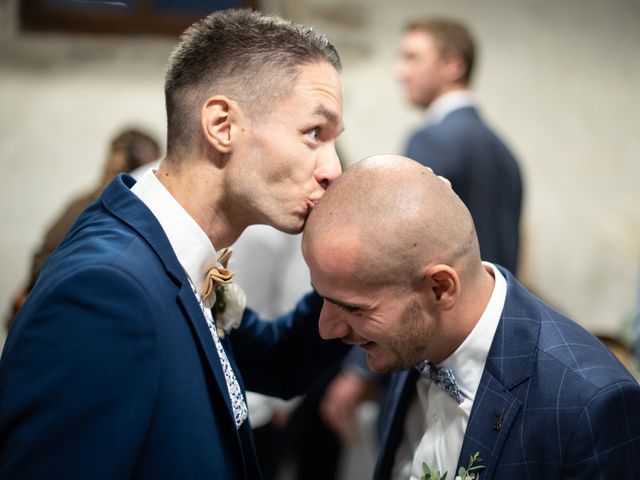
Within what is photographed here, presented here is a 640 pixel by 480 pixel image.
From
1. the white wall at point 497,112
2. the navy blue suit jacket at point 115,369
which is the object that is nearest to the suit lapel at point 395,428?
the navy blue suit jacket at point 115,369

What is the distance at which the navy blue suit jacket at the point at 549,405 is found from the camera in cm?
150

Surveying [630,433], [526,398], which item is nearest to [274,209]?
[526,398]

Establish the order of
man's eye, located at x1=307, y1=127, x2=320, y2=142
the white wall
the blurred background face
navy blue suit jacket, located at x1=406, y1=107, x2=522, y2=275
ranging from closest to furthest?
man's eye, located at x1=307, y1=127, x2=320, y2=142 → navy blue suit jacket, located at x1=406, y1=107, x2=522, y2=275 → the blurred background face → the white wall

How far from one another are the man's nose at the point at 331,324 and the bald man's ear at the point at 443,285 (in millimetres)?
205

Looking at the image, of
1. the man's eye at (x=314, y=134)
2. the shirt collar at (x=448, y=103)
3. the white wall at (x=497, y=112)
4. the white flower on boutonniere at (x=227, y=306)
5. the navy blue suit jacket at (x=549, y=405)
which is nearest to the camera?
the navy blue suit jacket at (x=549, y=405)

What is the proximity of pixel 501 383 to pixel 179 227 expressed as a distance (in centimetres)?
72

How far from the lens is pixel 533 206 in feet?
16.0

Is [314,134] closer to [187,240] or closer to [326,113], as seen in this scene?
[326,113]

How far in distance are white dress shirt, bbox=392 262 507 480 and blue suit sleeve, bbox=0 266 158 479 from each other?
0.69 metres

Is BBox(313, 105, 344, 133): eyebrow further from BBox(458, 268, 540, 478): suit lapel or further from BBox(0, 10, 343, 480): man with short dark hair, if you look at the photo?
BBox(458, 268, 540, 478): suit lapel

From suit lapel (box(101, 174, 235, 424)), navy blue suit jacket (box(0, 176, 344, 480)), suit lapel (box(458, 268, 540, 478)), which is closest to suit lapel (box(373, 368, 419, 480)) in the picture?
suit lapel (box(458, 268, 540, 478))

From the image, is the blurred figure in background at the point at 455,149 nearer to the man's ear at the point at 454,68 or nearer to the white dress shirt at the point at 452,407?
the man's ear at the point at 454,68

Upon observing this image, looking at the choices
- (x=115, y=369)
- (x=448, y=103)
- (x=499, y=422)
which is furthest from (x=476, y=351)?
(x=448, y=103)

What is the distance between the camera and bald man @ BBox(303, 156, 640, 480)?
153 cm
